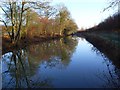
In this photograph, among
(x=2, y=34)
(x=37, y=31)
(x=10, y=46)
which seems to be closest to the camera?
(x=10, y=46)

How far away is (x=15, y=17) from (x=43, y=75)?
63.6ft

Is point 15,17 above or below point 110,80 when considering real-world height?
above

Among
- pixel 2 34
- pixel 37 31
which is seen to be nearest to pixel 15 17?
pixel 2 34

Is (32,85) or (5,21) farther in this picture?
(5,21)

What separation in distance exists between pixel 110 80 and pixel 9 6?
856 inches

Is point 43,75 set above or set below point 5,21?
below

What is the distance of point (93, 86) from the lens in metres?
9.27

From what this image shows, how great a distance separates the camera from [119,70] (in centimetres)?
1166

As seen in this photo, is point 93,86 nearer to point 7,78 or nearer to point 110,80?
point 110,80

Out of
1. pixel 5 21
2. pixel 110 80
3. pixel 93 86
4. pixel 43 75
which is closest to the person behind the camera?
pixel 93 86

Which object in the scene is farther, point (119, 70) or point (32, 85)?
point (119, 70)

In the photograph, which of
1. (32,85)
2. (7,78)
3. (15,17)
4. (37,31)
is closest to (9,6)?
(15,17)

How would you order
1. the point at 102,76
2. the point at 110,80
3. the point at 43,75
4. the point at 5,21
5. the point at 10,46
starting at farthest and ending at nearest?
the point at 5,21 < the point at 10,46 < the point at 43,75 < the point at 102,76 < the point at 110,80

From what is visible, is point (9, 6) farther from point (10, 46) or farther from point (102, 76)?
point (102, 76)
